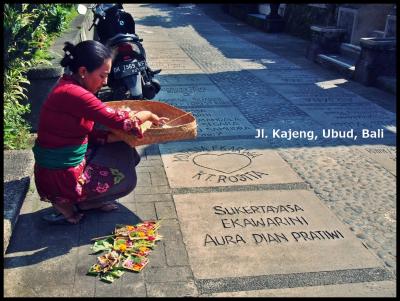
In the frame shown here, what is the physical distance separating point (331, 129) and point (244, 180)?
232cm

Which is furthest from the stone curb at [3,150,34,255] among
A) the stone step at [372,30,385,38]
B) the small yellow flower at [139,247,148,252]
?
the stone step at [372,30,385,38]

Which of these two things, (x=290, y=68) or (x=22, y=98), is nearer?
(x=22, y=98)

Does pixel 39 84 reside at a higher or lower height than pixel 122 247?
higher

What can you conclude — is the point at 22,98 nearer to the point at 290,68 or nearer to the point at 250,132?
the point at 250,132

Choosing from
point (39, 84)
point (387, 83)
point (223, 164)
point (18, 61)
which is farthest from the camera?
point (387, 83)

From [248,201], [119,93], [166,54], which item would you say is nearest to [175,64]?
[166,54]

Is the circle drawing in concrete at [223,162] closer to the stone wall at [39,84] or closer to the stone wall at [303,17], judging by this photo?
the stone wall at [39,84]

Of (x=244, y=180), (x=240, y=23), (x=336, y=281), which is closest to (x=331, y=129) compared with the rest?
(x=244, y=180)

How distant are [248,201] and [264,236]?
2.01ft

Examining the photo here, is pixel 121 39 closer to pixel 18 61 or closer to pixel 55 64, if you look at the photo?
pixel 55 64

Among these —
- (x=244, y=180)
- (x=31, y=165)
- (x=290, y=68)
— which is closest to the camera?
(x=31, y=165)

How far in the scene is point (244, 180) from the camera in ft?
15.7

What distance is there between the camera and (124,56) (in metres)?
6.33

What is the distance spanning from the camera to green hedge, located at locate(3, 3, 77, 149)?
5.07 meters
